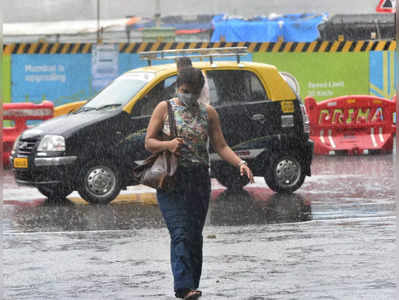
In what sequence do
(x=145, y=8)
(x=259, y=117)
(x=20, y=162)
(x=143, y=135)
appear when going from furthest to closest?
(x=145, y=8), (x=259, y=117), (x=20, y=162), (x=143, y=135)

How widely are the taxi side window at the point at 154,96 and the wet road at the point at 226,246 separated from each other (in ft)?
3.87

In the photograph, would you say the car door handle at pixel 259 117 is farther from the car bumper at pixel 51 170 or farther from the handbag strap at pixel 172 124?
the handbag strap at pixel 172 124

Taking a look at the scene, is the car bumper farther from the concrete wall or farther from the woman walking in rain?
the concrete wall

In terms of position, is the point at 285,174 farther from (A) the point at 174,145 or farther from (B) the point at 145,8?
(B) the point at 145,8

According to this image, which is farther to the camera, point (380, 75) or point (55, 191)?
point (380, 75)

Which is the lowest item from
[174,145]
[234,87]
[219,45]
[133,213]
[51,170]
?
[133,213]

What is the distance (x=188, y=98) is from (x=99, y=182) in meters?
6.27

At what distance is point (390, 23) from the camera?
91.9ft

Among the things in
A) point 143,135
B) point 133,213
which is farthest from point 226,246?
point 143,135

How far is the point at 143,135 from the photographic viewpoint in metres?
13.6

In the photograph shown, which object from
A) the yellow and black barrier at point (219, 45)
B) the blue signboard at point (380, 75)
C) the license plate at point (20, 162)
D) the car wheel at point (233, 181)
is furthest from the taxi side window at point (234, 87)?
the blue signboard at point (380, 75)

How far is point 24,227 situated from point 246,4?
27.8 metres

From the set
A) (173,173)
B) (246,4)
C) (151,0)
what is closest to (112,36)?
(151,0)

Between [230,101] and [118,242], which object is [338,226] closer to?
A: [118,242]
